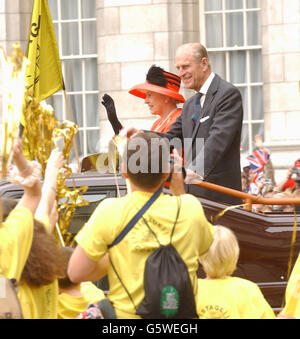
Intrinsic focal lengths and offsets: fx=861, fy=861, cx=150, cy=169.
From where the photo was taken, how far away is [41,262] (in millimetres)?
3379

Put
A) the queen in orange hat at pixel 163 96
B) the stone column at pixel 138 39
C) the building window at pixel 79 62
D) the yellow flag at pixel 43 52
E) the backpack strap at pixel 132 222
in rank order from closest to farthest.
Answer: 1. the backpack strap at pixel 132 222
2. the queen in orange hat at pixel 163 96
3. the yellow flag at pixel 43 52
4. the stone column at pixel 138 39
5. the building window at pixel 79 62

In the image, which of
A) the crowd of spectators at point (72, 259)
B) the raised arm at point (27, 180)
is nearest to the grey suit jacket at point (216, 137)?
the crowd of spectators at point (72, 259)

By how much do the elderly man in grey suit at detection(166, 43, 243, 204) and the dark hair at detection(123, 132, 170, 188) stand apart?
1810 millimetres

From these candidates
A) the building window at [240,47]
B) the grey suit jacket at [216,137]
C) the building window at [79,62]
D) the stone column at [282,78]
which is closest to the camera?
the grey suit jacket at [216,137]

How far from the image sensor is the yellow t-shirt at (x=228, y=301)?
372 centimetres

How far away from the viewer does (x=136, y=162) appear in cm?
343

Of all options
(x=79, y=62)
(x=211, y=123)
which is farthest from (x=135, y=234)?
(x=79, y=62)

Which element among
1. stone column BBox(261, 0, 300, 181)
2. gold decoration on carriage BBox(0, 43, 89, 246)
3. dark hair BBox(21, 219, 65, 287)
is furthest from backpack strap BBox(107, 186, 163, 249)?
stone column BBox(261, 0, 300, 181)

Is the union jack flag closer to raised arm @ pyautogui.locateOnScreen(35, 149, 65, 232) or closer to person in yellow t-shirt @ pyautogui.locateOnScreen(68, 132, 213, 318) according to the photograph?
raised arm @ pyautogui.locateOnScreen(35, 149, 65, 232)

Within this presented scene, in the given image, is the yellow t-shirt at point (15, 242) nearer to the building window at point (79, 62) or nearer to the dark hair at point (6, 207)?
the dark hair at point (6, 207)

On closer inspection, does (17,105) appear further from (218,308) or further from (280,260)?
(280,260)

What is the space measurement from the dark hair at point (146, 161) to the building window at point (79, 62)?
10.7 meters

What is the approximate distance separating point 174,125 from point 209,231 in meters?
2.37
